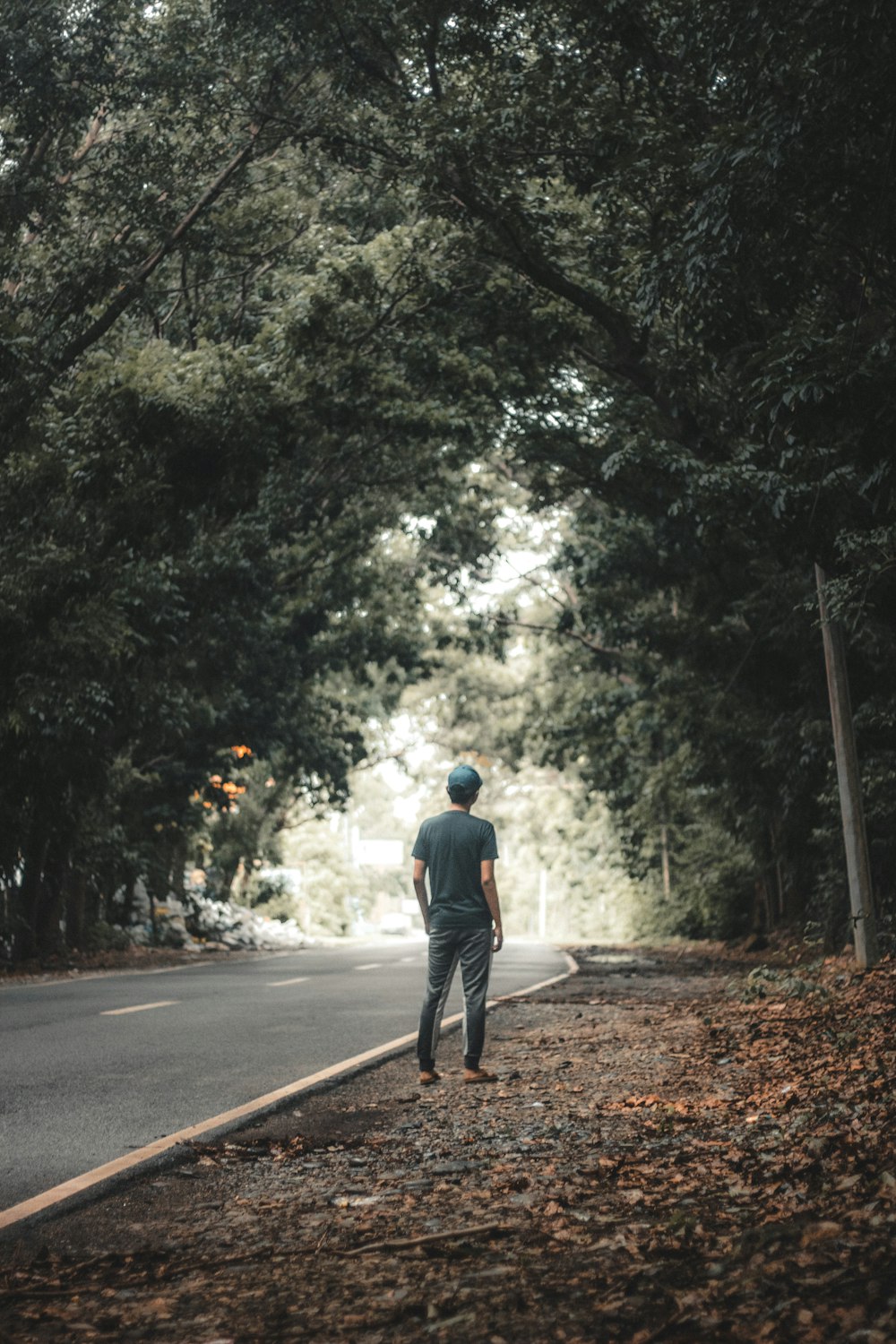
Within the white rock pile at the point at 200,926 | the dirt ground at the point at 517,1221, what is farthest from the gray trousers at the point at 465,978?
the white rock pile at the point at 200,926

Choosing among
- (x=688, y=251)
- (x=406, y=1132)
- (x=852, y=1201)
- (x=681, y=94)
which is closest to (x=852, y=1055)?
(x=406, y=1132)

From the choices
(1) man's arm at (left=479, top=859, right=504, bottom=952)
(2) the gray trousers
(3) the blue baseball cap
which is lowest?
(2) the gray trousers

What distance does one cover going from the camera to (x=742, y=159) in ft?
26.8

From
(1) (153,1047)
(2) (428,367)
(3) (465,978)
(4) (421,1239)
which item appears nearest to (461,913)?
(3) (465,978)

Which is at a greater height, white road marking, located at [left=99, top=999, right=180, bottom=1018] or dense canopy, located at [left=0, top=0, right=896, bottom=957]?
dense canopy, located at [left=0, top=0, right=896, bottom=957]

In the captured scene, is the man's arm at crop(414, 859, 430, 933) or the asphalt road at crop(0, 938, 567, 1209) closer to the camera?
the asphalt road at crop(0, 938, 567, 1209)

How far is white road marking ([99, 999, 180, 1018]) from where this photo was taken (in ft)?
39.9

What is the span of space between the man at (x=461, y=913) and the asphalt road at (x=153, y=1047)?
3.60 feet

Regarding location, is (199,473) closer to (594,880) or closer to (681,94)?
(681,94)

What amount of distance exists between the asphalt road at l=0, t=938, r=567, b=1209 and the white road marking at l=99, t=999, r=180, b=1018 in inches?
0.7

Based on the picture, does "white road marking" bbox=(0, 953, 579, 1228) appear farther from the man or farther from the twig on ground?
the twig on ground

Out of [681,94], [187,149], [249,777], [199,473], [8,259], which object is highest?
[187,149]

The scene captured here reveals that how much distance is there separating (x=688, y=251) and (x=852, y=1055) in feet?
17.9

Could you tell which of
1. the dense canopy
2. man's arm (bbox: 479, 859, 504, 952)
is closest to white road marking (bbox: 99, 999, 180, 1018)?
the dense canopy
